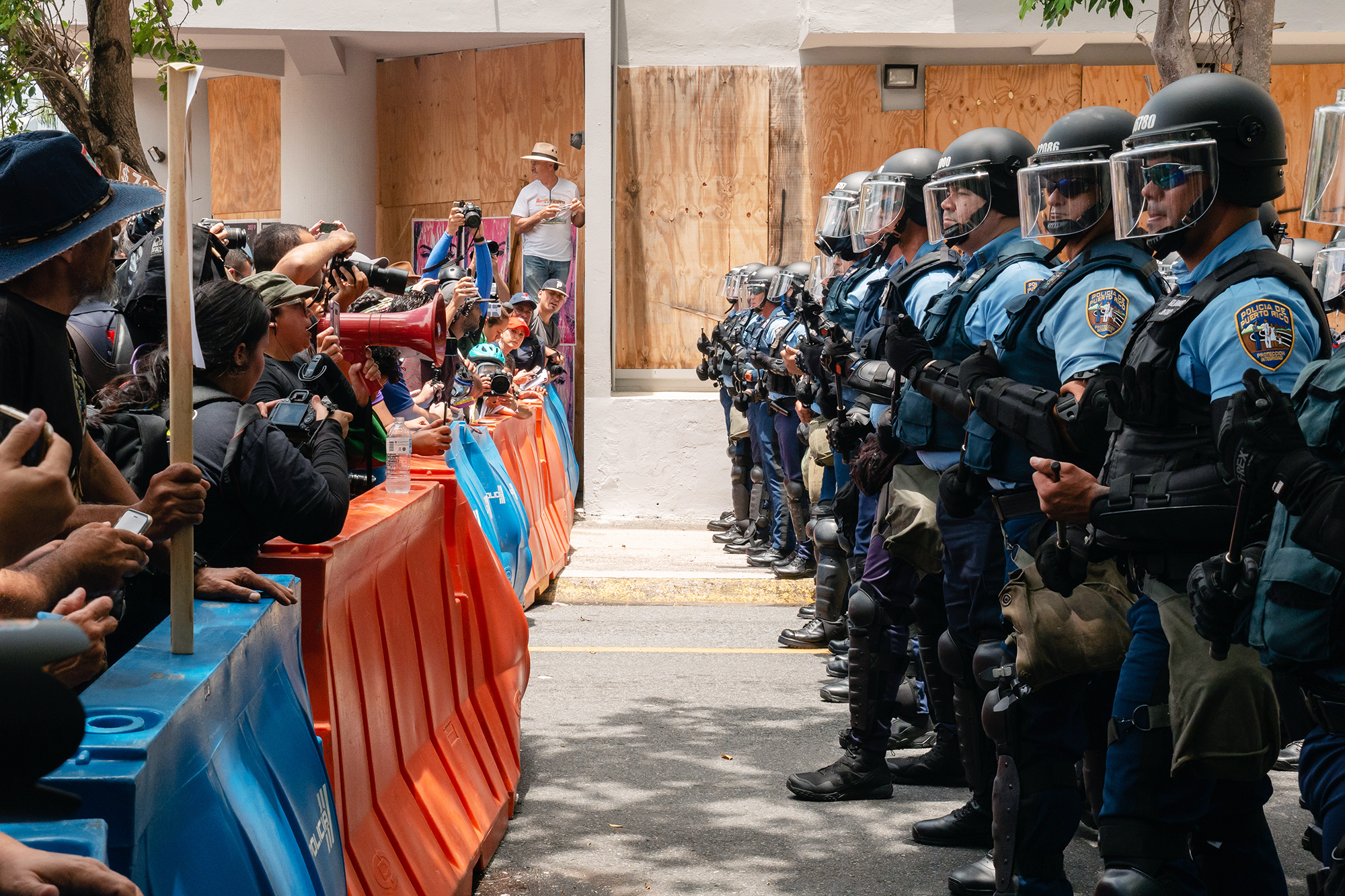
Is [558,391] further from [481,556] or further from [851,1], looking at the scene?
[481,556]

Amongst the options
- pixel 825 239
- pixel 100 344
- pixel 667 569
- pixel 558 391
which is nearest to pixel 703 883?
pixel 100 344

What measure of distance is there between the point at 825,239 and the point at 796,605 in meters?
3.18

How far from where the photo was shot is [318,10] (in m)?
13.7

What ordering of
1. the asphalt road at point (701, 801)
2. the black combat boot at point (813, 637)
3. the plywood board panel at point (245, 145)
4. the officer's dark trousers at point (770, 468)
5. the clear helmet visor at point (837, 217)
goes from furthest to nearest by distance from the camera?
the plywood board panel at point (245, 145) < the officer's dark trousers at point (770, 468) < the black combat boot at point (813, 637) < the clear helmet visor at point (837, 217) < the asphalt road at point (701, 801)

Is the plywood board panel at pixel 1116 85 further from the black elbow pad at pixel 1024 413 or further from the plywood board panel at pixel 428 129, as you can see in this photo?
the black elbow pad at pixel 1024 413

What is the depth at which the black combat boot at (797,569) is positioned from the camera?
404 inches

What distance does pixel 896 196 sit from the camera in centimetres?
629

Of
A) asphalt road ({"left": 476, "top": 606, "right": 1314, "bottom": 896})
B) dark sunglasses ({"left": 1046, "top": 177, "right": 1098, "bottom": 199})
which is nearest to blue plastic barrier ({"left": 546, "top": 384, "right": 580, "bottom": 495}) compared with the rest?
asphalt road ({"left": 476, "top": 606, "right": 1314, "bottom": 896})

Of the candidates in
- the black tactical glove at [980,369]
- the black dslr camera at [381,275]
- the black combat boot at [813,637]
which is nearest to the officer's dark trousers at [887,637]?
the black tactical glove at [980,369]

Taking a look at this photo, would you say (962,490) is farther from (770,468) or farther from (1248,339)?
(770,468)

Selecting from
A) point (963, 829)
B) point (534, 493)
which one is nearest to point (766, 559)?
point (534, 493)

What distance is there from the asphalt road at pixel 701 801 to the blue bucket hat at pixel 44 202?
2.48 meters

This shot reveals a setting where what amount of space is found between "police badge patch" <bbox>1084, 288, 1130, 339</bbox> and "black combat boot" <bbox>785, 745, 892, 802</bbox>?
2313mm

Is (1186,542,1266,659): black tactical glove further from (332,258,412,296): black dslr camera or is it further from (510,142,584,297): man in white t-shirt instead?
(510,142,584,297): man in white t-shirt
